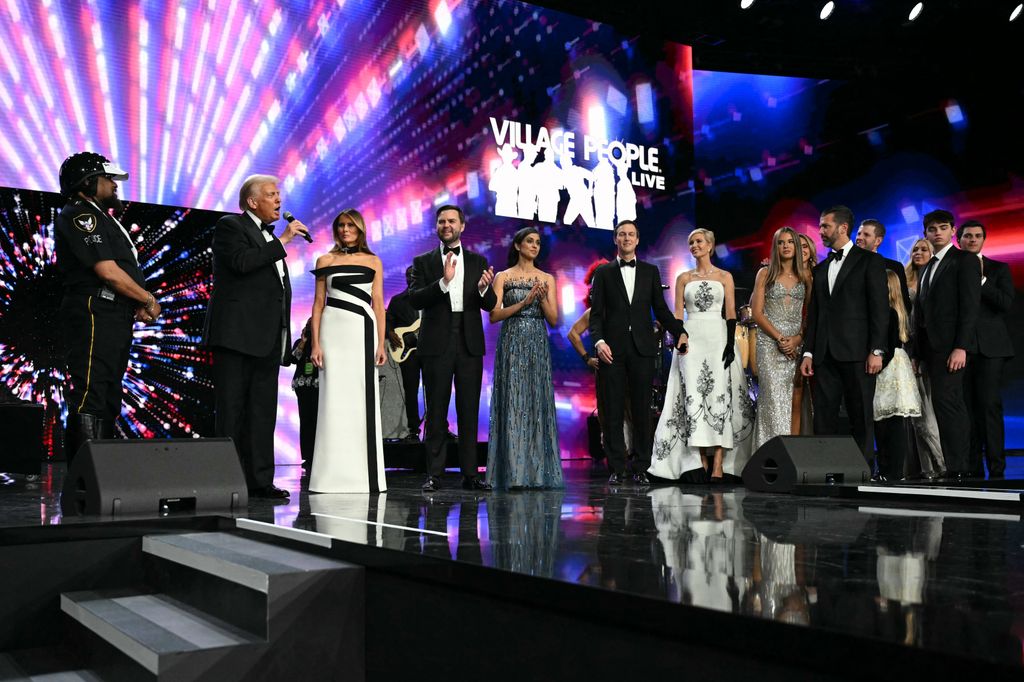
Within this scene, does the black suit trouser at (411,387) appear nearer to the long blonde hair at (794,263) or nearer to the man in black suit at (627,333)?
the man in black suit at (627,333)

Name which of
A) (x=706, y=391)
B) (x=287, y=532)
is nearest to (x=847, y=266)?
(x=706, y=391)

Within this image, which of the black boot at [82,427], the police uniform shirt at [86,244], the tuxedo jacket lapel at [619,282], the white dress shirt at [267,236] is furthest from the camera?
the tuxedo jacket lapel at [619,282]

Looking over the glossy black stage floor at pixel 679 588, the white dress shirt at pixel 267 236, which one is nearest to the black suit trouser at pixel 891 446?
the glossy black stage floor at pixel 679 588

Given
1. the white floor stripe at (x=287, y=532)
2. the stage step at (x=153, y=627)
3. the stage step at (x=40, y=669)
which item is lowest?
the stage step at (x=40, y=669)

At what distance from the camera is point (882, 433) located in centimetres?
608

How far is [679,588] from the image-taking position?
5.13ft

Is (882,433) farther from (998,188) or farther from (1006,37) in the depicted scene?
(1006,37)

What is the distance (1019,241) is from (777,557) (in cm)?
893

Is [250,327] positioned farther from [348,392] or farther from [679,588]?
[679,588]

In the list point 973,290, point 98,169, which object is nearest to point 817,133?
point 973,290

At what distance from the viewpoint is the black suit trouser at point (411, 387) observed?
Answer: 7980 millimetres

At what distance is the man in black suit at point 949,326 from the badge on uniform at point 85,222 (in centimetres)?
490

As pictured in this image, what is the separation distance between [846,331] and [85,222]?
388 centimetres

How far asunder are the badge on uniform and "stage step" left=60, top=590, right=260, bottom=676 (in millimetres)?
1970
